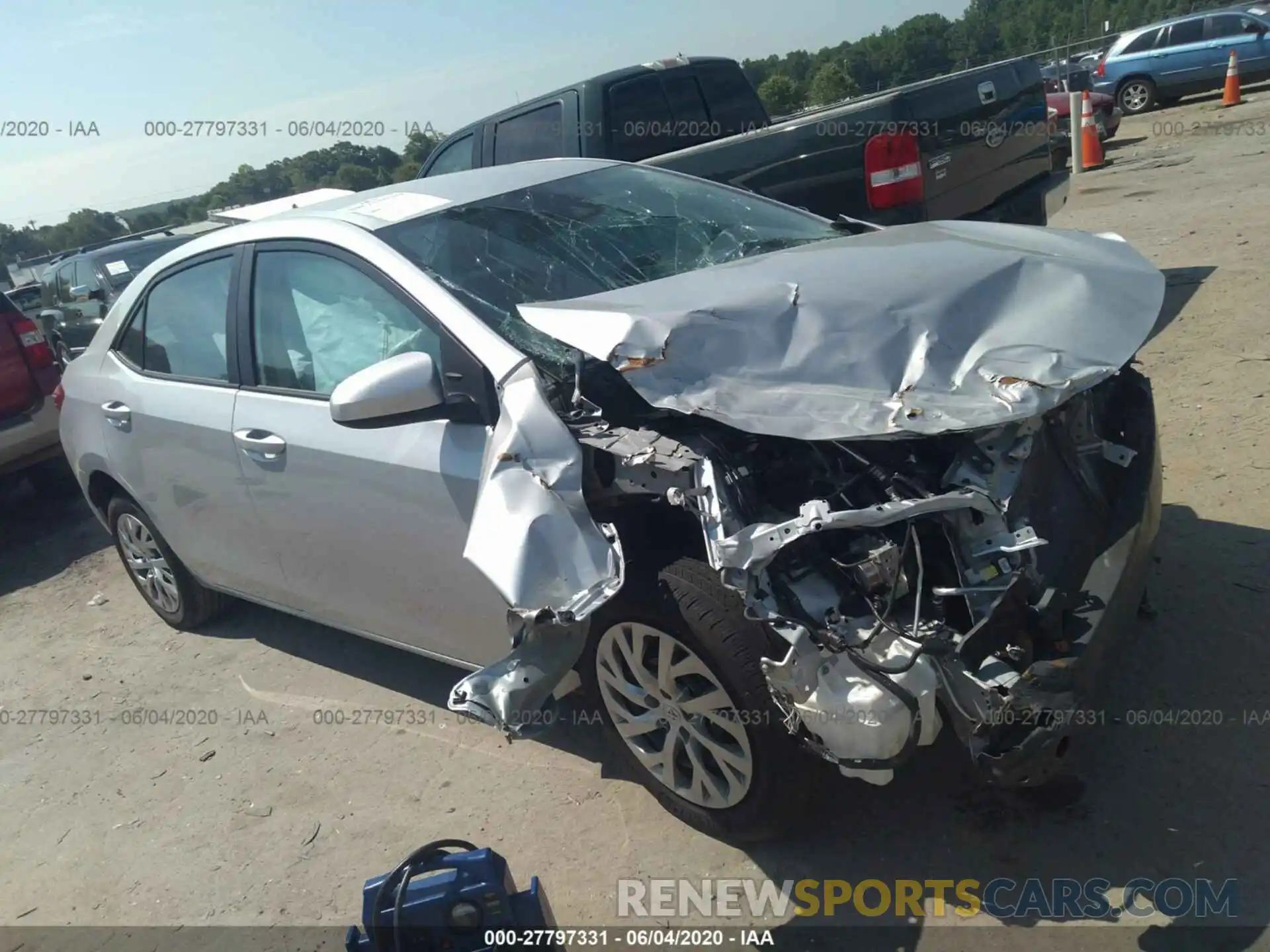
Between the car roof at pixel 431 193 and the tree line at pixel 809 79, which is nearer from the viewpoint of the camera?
the car roof at pixel 431 193

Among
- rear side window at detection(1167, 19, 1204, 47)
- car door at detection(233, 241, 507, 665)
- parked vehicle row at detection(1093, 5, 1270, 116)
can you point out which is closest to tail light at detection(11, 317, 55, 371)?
car door at detection(233, 241, 507, 665)

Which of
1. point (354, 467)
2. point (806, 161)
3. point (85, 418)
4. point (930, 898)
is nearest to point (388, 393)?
point (354, 467)

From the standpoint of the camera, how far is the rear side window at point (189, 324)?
4.02 meters

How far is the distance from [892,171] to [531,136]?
2.79m

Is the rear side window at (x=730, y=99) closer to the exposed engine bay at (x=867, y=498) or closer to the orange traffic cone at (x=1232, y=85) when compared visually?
the exposed engine bay at (x=867, y=498)

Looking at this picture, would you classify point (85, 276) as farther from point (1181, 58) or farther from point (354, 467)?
point (1181, 58)

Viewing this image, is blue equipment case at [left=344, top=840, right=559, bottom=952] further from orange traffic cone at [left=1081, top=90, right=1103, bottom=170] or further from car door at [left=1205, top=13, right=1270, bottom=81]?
car door at [left=1205, top=13, right=1270, bottom=81]

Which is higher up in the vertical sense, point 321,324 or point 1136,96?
point 321,324

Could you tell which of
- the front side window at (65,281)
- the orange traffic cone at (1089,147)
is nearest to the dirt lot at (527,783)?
the front side window at (65,281)

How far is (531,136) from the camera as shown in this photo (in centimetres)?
736

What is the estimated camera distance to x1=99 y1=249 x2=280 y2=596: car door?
13.0 feet

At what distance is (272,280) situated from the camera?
3.78m

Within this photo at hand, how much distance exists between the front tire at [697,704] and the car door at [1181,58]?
20.4 meters

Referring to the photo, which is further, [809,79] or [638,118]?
[809,79]
